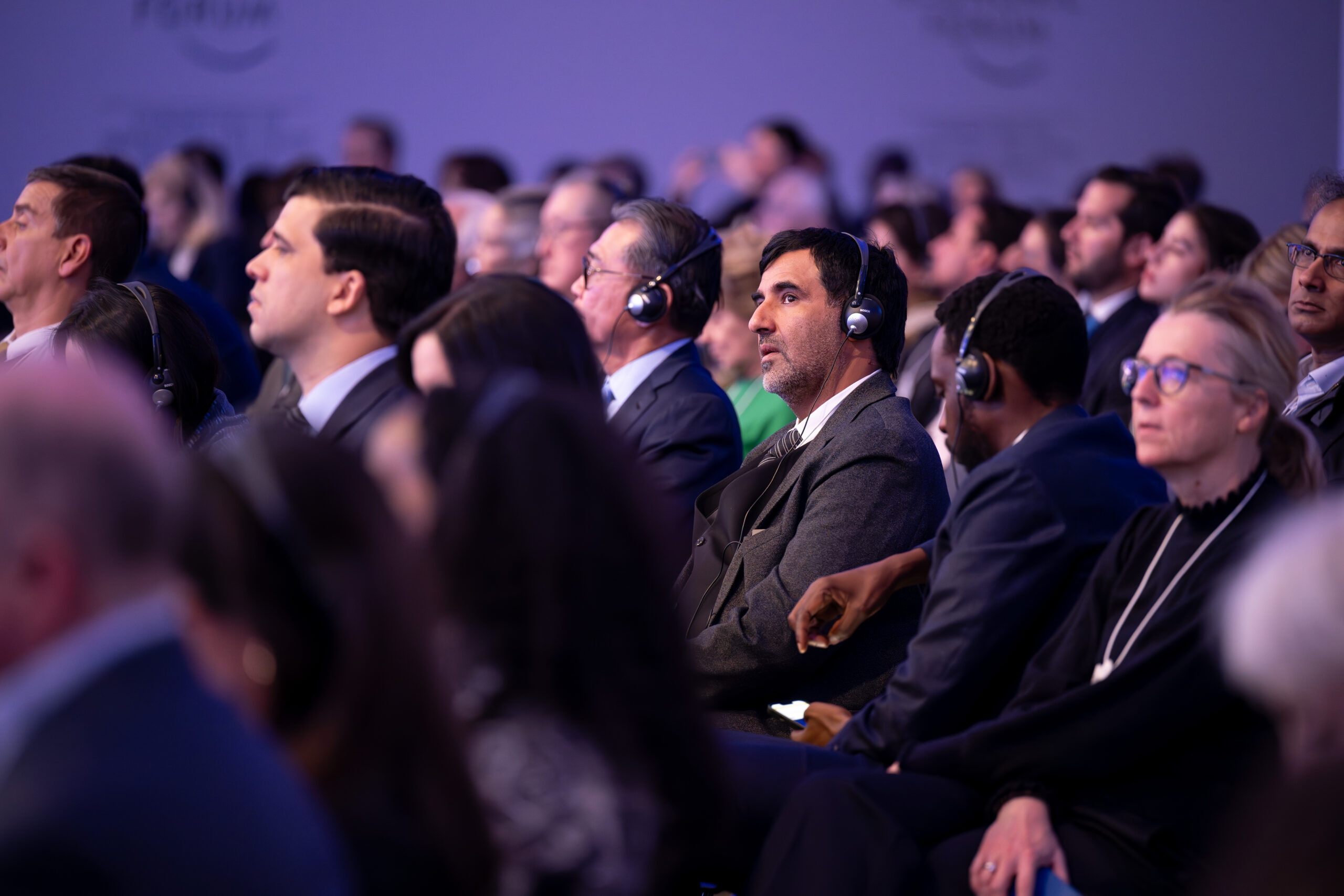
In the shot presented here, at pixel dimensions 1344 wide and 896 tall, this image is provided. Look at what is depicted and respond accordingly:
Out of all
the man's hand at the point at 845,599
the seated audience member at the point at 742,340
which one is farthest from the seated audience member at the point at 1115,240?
the man's hand at the point at 845,599

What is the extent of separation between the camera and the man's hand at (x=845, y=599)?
8.05ft

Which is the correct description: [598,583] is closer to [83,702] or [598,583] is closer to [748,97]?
[83,702]

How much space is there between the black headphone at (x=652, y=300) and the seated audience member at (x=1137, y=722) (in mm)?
1445

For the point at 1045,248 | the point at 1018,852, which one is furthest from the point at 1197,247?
the point at 1018,852

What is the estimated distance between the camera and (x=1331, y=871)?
3.14ft

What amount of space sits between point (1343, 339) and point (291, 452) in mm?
2703

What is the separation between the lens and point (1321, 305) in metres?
3.09

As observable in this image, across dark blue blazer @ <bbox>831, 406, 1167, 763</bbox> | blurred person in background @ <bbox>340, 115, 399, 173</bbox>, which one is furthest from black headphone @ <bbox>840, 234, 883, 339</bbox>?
blurred person in background @ <bbox>340, 115, 399, 173</bbox>

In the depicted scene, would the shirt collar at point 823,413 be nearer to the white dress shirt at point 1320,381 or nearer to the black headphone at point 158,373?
the white dress shirt at point 1320,381

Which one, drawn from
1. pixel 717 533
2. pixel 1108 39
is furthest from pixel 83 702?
pixel 1108 39

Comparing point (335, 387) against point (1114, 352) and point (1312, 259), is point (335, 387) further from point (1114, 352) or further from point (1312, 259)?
point (1114, 352)

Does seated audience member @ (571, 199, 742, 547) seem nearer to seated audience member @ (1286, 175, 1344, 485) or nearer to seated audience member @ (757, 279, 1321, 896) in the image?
seated audience member @ (757, 279, 1321, 896)

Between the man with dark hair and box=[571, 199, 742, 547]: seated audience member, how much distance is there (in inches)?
22.3

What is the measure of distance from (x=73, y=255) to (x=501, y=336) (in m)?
2.02
